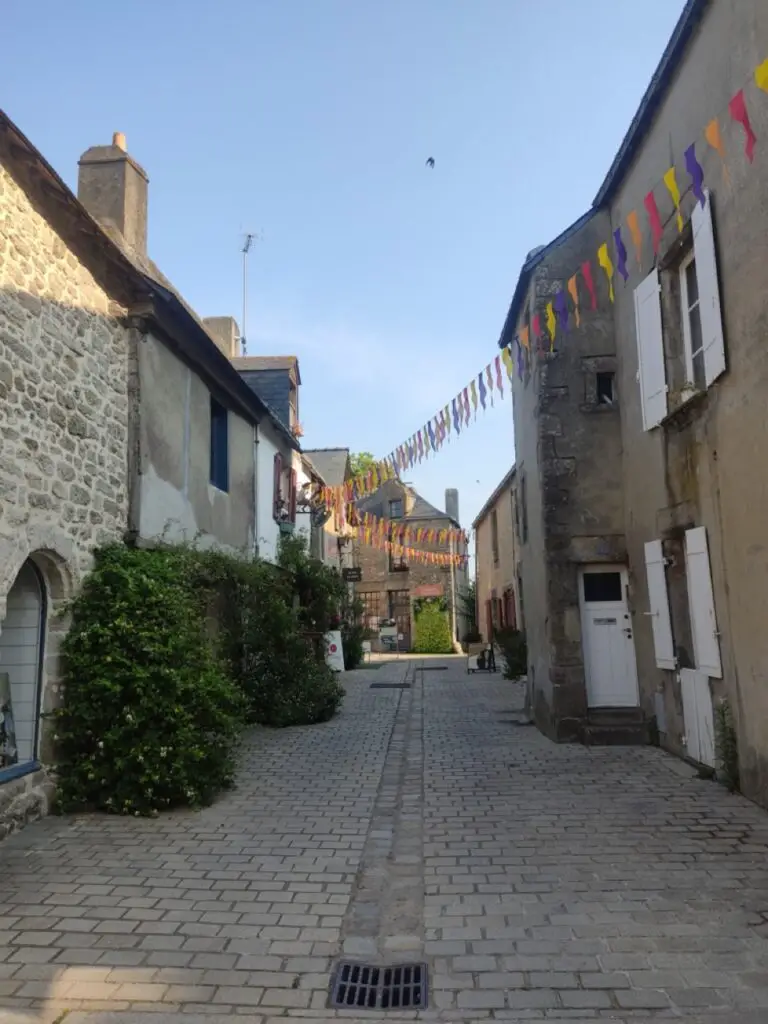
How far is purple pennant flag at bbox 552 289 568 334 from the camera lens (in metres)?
8.76

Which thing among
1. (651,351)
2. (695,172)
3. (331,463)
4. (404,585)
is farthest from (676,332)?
(404,585)

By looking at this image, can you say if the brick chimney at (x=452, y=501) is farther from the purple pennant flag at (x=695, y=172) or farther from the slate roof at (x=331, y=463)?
the purple pennant flag at (x=695, y=172)

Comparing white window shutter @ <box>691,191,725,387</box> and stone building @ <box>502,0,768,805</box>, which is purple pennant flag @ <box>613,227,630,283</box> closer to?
stone building @ <box>502,0,768,805</box>

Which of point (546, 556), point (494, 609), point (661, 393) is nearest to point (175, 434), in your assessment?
point (546, 556)

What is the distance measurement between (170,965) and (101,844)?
2030 mm

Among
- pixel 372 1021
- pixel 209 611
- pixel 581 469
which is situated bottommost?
pixel 372 1021

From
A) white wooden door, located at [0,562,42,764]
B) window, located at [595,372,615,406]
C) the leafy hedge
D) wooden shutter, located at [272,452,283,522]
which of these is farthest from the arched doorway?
wooden shutter, located at [272,452,283,522]

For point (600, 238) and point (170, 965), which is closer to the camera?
point (170, 965)

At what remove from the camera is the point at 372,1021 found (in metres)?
2.95

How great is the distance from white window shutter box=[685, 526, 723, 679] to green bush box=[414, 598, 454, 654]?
2229 centimetres

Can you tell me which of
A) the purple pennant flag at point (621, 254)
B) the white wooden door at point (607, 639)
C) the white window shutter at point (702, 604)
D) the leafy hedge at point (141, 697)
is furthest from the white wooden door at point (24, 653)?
the purple pennant flag at point (621, 254)

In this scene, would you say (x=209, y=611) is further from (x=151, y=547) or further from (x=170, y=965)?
(x=170, y=965)

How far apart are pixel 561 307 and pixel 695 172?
2765mm

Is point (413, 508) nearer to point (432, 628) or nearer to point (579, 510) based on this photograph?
A: point (432, 628)
